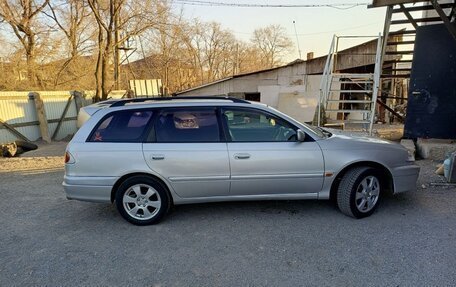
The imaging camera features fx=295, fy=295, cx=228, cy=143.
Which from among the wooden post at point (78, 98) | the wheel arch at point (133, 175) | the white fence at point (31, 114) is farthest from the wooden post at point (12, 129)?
the wheel arch at point (133, 175)

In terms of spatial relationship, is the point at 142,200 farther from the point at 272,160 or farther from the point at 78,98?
the point at 78,98

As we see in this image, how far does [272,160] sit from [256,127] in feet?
1.63

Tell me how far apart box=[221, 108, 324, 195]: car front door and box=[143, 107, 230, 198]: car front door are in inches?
5.9

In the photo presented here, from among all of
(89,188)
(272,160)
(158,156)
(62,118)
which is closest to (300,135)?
(272,160)

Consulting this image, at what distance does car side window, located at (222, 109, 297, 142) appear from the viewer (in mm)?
3727

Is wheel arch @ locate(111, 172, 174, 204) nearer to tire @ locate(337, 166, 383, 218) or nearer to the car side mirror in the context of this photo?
the car side mirror

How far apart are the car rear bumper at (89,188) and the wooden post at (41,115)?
9.98 m

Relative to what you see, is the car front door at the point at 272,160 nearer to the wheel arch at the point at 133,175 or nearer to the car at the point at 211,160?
the car at the point at 211,160

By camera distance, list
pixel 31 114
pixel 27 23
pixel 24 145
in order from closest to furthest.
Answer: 1. pixel 24 145
2. pixel 31 114
3. pixel 27 23

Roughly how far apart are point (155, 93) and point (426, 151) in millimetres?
18693

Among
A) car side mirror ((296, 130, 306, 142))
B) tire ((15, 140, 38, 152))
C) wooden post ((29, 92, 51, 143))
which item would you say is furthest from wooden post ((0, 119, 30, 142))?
car side mirror ((296, 130, 306, 142))

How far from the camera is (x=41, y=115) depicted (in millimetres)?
11898

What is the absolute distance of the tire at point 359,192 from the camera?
3678 mm

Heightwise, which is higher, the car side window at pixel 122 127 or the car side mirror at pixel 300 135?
the car side window at pixel 122 127
